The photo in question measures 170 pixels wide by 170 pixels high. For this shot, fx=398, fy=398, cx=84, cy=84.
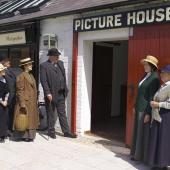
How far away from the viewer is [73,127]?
882 centimetres

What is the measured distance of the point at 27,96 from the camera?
8000 mm

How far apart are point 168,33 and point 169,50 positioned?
0.29 metres

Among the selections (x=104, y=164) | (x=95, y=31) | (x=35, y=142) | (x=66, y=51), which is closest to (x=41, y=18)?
(x=66, y=51)

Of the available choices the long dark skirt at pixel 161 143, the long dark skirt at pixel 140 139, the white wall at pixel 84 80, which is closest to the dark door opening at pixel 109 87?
the white wall at pixel 84 80

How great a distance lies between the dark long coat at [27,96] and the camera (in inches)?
313

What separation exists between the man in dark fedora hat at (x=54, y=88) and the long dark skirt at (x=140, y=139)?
2.31m

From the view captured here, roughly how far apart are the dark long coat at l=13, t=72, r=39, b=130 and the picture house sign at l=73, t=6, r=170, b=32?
1.57 metres

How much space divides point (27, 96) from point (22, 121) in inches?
20.0

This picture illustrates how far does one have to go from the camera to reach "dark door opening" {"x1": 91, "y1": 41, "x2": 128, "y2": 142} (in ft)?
33.7

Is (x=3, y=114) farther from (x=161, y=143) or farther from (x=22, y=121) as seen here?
(x=161, y=143)

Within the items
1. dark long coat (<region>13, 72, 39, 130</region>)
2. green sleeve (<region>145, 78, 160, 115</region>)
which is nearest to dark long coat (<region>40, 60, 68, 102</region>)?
dark long coat (<region>13, 72, 39, 130</region>)

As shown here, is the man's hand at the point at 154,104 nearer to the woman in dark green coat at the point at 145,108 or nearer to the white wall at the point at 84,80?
the woman in dark green coat at the point at 145,108

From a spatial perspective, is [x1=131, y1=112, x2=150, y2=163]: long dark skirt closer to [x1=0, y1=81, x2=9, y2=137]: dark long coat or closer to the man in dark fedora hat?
the man in dark fedora hat

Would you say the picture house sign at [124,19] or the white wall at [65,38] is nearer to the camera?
the picture house sign at [124,19]
